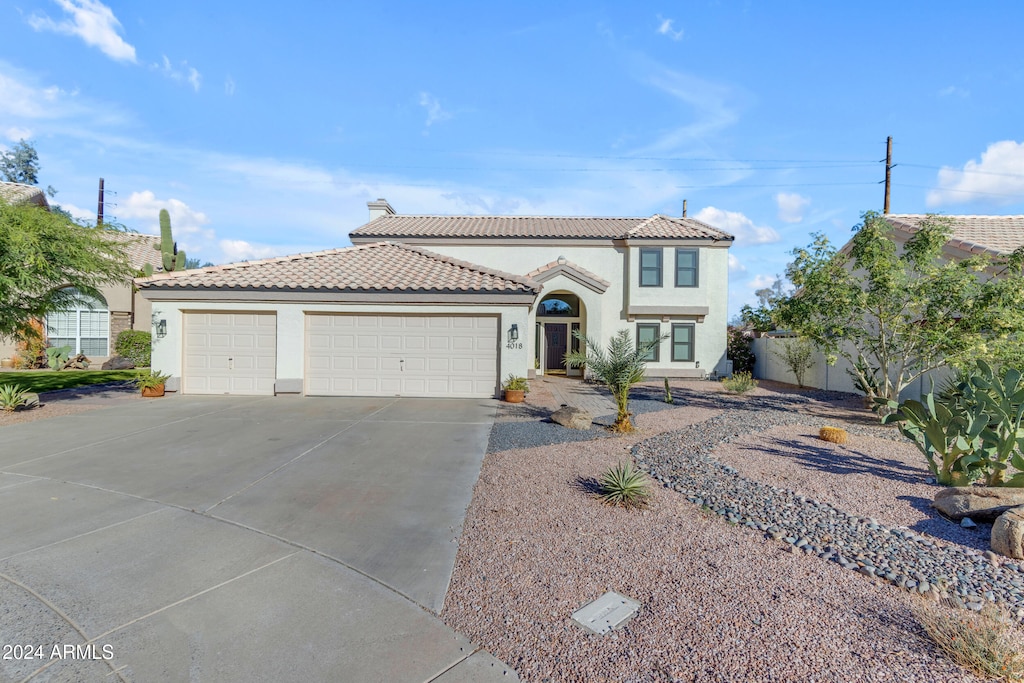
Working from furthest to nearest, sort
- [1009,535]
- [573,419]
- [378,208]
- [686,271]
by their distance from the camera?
[378,208], [686,271], [573,419], [1009,535]

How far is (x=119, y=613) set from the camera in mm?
3455

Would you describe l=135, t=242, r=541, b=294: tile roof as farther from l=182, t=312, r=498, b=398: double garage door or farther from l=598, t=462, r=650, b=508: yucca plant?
l=598, t=462, r=650, b=508: yucca plant

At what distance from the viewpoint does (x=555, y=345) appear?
21.6 m

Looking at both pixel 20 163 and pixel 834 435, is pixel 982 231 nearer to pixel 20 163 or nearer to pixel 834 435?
pixel 834 435

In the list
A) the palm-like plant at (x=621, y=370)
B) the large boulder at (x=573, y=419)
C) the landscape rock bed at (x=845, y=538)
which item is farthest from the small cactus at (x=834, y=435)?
the large boulder at (x=573, y=419)

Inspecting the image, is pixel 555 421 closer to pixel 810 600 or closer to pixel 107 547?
pixel 810 600

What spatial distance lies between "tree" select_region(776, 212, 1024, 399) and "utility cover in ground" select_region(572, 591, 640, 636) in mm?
9715

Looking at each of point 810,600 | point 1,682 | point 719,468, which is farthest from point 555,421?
point 1,682

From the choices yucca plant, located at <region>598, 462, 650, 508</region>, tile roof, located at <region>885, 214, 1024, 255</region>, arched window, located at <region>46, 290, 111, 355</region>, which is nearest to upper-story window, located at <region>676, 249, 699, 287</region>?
tile roof, located at <region>885, 214, 1024, 255</region>

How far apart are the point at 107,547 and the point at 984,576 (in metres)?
7.59

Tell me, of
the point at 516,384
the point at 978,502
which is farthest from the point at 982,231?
the point at 516,384

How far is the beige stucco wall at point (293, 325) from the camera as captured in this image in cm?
1365

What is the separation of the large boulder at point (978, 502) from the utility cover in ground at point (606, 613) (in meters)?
4.15

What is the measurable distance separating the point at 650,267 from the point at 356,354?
12551mm
